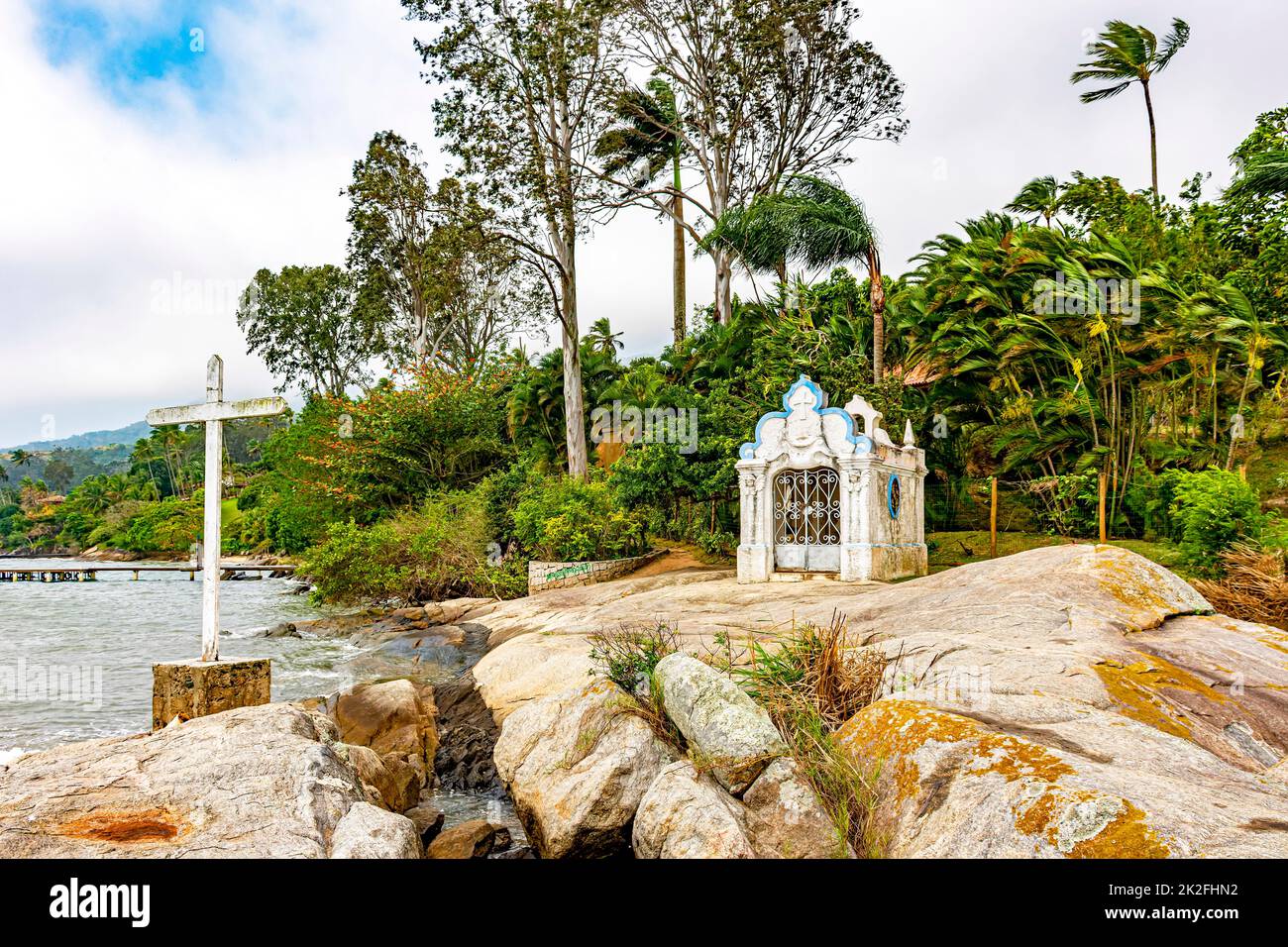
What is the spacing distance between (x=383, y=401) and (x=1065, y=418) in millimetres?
19636

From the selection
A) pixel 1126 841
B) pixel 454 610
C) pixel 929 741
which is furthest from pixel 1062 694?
pixel 454 610

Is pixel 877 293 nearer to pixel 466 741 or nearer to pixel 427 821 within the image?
pixel 466 741

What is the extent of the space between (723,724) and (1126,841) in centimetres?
239

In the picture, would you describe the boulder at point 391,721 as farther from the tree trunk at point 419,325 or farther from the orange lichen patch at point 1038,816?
the tree trunk at point 419,325

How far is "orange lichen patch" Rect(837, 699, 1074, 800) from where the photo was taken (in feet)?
14.0

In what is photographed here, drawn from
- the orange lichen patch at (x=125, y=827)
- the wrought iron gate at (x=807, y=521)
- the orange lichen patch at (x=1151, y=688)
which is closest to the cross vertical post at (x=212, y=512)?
the orange lichen patch at (x=125, y=827)

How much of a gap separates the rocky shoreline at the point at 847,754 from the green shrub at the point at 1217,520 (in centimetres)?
364

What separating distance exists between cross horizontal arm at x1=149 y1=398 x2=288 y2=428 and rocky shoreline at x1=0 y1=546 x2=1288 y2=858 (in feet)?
8.72

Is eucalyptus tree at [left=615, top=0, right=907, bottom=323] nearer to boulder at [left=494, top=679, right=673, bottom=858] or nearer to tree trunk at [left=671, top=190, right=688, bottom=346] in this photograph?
tree trunk at [left=671, top=190, right=688, bottom=346]

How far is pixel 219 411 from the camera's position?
26.1 ft

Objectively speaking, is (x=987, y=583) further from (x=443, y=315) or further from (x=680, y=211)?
(x=443, y=315)

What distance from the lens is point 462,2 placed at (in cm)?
2319

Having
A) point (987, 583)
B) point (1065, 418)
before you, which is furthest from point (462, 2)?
point (987, 583)

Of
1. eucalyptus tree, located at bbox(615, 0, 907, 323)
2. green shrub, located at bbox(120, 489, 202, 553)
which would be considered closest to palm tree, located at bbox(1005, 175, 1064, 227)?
eucalyptus tree, located at bbox(615, 0, 907, 323)
